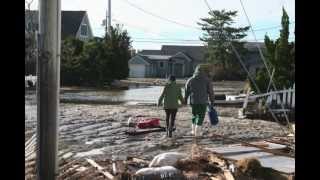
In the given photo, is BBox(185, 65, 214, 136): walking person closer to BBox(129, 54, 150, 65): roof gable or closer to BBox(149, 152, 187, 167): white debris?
BBox(149, 152, 187, 167): white debris

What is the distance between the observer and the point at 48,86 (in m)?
4.45

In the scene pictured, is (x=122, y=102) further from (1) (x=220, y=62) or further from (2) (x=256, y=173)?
(2) (x=256, y=173)

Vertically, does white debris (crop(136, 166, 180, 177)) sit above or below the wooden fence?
below

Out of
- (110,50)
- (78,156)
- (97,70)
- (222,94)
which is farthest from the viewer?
(97,70)

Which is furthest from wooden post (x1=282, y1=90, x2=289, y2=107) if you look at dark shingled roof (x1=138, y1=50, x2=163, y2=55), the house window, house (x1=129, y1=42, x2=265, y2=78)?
the house window

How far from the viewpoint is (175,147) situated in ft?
32.3

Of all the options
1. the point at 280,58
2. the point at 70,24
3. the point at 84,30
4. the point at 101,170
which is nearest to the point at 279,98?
the point at 280,58

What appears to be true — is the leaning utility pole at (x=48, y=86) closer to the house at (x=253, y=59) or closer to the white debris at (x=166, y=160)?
the white debris at (x=166, y=160)

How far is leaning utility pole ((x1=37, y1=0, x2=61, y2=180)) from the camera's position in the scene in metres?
4.36

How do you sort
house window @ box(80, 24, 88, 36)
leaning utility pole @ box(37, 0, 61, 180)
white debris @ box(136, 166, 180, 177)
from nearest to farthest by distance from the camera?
leaning utility pole @ box(37, 0, 61, 180), white debris @ box(136, 166, 180, 177), house window @ box(80, 24, 88, 36)

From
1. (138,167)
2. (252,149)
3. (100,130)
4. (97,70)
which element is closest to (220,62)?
(100,130)

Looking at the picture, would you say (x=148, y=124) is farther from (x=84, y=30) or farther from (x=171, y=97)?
(x=84, y=30)

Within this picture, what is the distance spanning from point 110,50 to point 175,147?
50.5 ft

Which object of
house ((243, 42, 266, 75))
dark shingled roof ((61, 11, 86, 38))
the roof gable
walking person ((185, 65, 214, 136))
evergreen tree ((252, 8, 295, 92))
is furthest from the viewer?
dark shingled roof ((61, 11, 86, 38))
